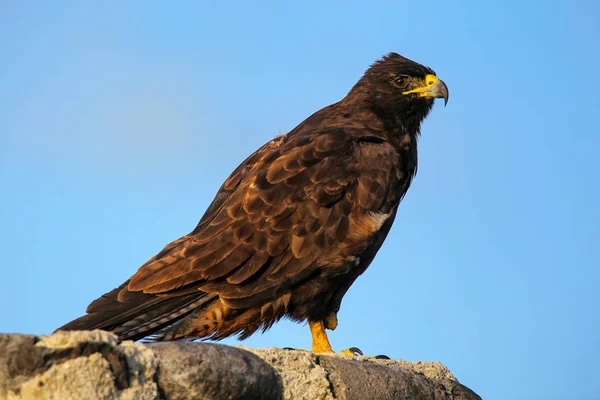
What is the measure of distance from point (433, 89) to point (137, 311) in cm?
346

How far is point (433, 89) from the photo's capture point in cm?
745

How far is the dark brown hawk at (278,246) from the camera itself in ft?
18.1

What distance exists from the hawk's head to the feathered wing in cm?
76

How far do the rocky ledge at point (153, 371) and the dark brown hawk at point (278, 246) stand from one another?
4.54 feet

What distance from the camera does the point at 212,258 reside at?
5758 mm

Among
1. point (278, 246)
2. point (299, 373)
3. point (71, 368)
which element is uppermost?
point (278, 246)

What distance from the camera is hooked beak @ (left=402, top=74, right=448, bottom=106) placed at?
7.43m

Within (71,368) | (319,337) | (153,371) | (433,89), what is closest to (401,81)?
(433,89)

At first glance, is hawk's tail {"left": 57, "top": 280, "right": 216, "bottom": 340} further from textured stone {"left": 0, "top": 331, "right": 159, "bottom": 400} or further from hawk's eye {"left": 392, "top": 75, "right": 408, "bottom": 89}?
hawk's eye {"left": 392, "top": 75, "right": 408, "bottom": 89}

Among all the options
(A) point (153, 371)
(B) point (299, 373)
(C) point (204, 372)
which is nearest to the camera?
(A) point (153, 371)

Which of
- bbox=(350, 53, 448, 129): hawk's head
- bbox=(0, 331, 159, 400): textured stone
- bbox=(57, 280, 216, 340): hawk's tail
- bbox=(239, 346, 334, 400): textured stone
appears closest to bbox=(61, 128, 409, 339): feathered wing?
bbox=(57, 280, 216, 340): hawk's tail

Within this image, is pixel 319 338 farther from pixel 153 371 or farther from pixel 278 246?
pixel 153 371

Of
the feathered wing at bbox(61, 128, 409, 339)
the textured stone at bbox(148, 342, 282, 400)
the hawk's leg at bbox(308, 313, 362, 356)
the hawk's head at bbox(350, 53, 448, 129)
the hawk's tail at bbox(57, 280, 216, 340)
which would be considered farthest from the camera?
the hawk's head at bbox(350, 53, 448, 129)

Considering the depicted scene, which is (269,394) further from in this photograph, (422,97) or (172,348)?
(422,97)
